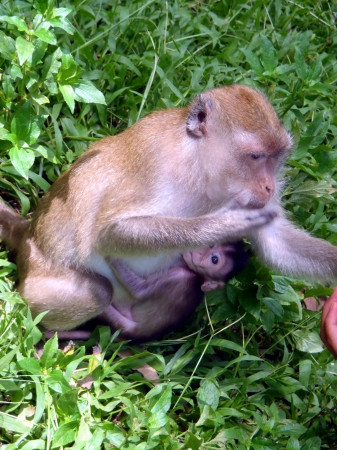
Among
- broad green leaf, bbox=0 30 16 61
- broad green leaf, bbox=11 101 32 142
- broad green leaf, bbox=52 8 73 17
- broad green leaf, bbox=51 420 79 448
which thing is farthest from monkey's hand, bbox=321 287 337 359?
broad green leaf, bbox=0 30 16 61

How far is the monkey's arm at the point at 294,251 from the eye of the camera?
4621 mm

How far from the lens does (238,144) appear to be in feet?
13.9

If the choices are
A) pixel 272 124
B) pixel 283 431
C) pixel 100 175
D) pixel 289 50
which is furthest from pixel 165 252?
pixel 289 50

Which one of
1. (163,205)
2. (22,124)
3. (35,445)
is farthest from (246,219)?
(35,445)

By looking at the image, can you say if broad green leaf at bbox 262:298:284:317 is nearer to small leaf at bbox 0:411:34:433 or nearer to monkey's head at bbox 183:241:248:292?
monkey's head at bbox 183:241:248:292

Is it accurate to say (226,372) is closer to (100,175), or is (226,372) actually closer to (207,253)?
(207,253)

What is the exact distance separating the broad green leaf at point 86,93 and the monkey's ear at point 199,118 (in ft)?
2.09

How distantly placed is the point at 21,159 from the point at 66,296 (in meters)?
0.89

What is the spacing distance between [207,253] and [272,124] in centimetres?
97

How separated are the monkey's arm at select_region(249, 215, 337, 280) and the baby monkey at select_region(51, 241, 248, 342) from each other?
16 cm

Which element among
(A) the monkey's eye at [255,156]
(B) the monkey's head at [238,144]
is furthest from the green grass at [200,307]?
(A) the monkey's eye at [255,156]

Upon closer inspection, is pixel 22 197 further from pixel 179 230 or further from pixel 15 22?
pixel 179 230

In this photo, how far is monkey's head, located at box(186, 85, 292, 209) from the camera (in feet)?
13.8

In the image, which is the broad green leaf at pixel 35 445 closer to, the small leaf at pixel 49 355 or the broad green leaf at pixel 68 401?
the broad green leaf at pixel 68 401
